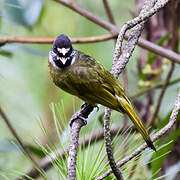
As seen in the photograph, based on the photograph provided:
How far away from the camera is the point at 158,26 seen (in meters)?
3.59

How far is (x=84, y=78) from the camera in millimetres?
2670

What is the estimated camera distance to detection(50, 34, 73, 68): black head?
2.42m

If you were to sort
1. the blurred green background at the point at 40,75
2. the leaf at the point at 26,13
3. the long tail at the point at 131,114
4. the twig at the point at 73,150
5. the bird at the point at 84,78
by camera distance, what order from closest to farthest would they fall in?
the twig at the point at 73,150 < the long tail at the point at 131,114 < the bird at the point at 84,78 < the leaf at the point at 26,13 < the blurred green background at the point at 40,75

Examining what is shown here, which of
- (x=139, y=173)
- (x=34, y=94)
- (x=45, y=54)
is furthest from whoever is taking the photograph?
(x=34, y=94)

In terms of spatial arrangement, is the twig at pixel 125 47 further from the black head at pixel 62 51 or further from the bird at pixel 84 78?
the black head at pixel 62 51

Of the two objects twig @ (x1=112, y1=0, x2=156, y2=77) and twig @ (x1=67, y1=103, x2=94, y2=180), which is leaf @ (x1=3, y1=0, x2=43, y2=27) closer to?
twig @ (x1=67, y1=103, x2=94, y2=180)

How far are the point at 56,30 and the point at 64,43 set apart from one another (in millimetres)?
2197

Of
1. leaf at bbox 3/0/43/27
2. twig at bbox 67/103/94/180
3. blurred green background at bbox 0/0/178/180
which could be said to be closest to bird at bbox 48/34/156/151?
twig at bbox 67/103/94/180

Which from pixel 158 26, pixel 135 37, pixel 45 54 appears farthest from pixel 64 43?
pixel 158 26

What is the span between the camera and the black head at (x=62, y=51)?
242cm

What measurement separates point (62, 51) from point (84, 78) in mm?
267

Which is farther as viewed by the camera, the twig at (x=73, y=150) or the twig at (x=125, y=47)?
the twig at (x=125, y=47)

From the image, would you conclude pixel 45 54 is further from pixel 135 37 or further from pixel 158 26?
pixel 135 37

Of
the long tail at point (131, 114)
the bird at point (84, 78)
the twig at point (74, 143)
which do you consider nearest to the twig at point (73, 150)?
the twig at point (74, 143)
